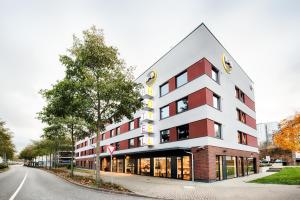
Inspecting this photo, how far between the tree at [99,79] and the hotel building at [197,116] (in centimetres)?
615

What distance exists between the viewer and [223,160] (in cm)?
2355

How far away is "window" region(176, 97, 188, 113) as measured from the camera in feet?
80.9

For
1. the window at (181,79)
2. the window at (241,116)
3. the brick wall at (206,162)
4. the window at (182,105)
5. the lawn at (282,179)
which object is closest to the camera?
the lawn at (282,179)

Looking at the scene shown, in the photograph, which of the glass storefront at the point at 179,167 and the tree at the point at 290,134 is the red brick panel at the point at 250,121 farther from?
the tree at the point at 290,134

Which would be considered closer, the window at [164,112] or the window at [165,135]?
the window at [165,135]

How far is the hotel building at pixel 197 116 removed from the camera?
72.5 ft

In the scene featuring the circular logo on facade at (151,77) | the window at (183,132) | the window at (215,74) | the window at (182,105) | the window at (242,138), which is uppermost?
the circular logo on facade at (151,77)

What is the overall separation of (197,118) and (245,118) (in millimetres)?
12318

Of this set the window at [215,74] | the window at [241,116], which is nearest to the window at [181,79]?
the window at [215,74]

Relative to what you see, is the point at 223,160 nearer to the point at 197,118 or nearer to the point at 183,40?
the point at 197,118

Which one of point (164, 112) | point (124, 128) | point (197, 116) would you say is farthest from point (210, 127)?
point (124, 128)

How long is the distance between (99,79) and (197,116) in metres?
9.59

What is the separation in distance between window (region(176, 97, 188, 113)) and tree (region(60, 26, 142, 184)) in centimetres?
620

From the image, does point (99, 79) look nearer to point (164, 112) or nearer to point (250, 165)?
point (164, 112)
